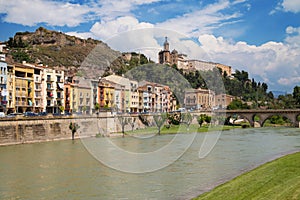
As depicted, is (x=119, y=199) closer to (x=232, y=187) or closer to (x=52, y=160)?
(x=232, y=187)

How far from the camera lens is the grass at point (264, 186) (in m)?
13.0

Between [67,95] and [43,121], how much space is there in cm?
1926

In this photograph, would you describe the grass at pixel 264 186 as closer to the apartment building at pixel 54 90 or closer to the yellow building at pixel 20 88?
the yellow building at pixel 20 88

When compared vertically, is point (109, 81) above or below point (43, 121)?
above

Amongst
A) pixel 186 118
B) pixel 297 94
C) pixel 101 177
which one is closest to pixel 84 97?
pixel 186 118

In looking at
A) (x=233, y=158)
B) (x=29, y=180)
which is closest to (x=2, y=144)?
(x=29, y=180)

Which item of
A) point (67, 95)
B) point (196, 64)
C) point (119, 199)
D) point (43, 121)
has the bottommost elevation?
point (119, 199)

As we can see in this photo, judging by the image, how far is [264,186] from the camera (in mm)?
14875

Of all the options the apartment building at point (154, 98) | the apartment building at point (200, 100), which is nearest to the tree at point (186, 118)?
the apartment building at point (154, 98)

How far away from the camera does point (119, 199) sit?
49.9 ft

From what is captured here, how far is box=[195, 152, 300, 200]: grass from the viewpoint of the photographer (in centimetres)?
1300

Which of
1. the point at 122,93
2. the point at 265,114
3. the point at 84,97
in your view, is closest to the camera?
the point at 84,97

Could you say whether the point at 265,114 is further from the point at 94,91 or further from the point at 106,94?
the point at 94,91

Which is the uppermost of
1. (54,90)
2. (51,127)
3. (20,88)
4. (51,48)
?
Answer: (51,48)
